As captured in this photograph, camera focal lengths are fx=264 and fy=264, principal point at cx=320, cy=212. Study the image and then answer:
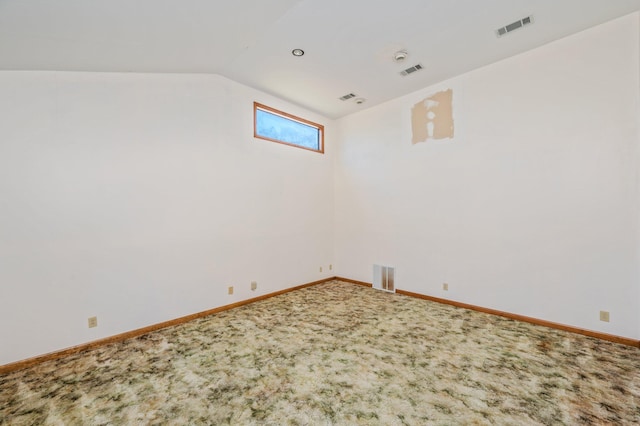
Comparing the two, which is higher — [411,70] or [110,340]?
[411,70]

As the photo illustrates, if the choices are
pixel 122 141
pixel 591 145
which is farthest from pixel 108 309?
pixel 591 145

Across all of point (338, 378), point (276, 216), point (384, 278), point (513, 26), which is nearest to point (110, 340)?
point (338, 378)

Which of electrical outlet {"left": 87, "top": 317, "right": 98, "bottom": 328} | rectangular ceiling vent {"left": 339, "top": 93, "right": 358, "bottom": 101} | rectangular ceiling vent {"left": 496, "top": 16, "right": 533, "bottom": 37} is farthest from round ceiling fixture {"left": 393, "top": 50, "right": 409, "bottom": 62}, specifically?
electrical outlet {"left": 87, "top": 317, "right": 98, "bottom": 328}

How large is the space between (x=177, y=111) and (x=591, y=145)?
4734 millimetres

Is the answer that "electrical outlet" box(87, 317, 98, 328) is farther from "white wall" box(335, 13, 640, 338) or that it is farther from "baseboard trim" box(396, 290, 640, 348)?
"baseboard trim" box(396, 290, 640, 348)

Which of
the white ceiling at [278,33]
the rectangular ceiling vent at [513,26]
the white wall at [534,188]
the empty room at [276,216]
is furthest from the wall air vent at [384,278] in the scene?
the rectangular ceiling vent at [513,26]

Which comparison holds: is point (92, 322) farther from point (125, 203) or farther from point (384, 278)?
point (384, 278)

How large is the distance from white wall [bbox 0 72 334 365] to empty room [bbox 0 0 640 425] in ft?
0.06

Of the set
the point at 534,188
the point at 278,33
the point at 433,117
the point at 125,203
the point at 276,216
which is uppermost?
the point at 278,33

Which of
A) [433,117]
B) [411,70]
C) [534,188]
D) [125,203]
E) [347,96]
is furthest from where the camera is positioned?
[347,96]

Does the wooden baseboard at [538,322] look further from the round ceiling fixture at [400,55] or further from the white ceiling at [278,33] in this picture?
the round ceiling fixture at [400,55]

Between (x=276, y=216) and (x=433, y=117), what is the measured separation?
9.57ft

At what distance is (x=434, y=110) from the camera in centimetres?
403

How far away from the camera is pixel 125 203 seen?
291 cm
